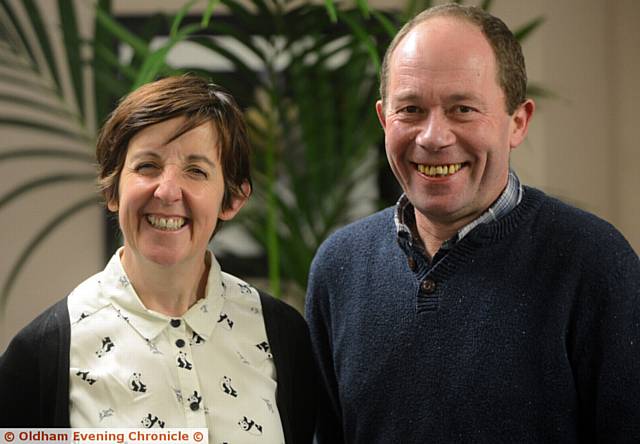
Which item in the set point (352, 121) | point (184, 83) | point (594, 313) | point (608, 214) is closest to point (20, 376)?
point (184, 83)

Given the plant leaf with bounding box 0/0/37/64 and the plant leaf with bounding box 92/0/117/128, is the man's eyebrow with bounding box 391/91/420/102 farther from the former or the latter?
the plant leaf with bounding box 0/0/37/64

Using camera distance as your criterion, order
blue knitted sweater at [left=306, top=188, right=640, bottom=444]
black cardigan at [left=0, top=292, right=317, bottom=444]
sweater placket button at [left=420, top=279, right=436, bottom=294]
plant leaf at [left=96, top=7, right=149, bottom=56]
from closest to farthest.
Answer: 1. black cardigan at [left=0, top=292, right=317, bottom=444]
2. blue knitted sweater at [left=306, top=188, right=640, bottom=444]
3. sweater placket button at [left=420, top=279, right=436, bottom=294]
4. plant leaf at [left=96, top=7, right=149, bottom=56]

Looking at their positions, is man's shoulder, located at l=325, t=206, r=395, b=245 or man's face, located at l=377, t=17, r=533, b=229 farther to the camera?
man's shoulder, located at l=325, t=206, r=395, b=245

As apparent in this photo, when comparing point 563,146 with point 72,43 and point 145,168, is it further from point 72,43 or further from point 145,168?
point 145,168

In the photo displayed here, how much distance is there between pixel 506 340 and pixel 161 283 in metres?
0.55

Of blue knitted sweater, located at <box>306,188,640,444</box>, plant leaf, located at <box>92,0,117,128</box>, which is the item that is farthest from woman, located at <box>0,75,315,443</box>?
plant leaf, located at <box>92,0,117,128</box>

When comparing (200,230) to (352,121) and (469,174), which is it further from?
(352,121)

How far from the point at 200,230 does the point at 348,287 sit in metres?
0.36

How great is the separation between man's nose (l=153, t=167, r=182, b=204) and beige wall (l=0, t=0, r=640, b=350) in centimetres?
180

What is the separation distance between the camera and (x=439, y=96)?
130 cm

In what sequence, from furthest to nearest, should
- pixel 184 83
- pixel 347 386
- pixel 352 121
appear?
pixel 352 121, pixel 347 386, pixel 184 83

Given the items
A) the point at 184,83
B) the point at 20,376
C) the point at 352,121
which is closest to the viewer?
the point at 20,376

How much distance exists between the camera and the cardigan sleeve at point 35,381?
3.85 ft

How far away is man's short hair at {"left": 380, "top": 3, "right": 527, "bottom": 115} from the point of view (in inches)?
52.7
